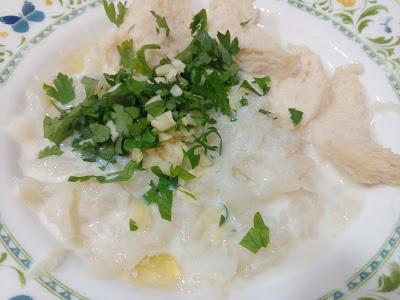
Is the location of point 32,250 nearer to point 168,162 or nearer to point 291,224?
point 168,162

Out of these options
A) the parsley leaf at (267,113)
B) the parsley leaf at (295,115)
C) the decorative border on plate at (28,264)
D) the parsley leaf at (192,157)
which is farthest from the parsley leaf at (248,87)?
the decorative border on plate at (28,264)

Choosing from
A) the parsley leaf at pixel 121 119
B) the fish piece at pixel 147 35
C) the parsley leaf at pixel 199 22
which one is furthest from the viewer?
the parsley leaf at pixel 199 22

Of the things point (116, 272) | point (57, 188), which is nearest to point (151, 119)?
point (57, 188)

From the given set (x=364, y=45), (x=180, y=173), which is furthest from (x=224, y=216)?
(x=364, y=45)

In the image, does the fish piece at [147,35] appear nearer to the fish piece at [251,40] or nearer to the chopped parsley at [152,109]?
the chopped parsley at [152,109]

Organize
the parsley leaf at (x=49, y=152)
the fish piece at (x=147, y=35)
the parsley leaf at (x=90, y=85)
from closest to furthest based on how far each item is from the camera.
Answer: the parsley leaf at (x=49, y=152) → the parsley leaf at (x=90, y=85) → the fish piece at (x=147, y=35)

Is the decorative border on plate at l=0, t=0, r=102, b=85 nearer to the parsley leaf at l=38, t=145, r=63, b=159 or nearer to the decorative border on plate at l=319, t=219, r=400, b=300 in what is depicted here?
the parsley leaf at l=38, t=145, r=63, b=159
